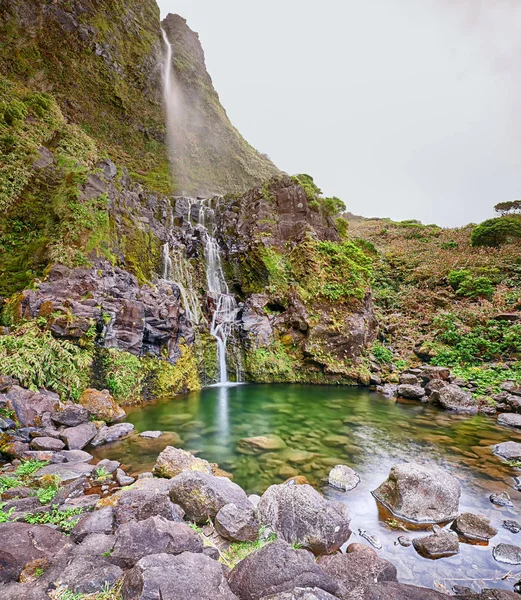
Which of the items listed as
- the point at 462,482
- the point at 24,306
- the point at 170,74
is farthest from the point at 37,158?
the point at 170,74

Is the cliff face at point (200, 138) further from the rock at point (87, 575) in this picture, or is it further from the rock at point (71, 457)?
A: the rock at point (87, 575)

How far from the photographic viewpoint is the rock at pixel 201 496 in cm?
406

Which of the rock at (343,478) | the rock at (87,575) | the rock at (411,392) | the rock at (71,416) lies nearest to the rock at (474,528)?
the rock at (343,478)

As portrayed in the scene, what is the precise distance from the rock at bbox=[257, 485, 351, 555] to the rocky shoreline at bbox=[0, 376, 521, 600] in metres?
0.01

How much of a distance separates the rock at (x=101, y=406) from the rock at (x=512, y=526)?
8.51m

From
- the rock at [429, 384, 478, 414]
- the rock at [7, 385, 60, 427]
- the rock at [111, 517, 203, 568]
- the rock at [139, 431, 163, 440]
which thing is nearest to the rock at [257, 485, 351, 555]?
the rock at [111, 517, 203, 568]

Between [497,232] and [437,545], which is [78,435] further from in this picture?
[497,232]

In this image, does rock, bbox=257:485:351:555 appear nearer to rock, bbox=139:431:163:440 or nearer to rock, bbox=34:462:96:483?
rock, bbox=34:462:96:483

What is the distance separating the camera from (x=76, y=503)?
4219mm

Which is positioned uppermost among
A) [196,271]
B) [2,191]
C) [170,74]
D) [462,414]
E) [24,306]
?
[170,74]

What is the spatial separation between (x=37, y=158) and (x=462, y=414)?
1908cm

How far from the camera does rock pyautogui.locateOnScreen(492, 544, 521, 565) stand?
3877 millimetres

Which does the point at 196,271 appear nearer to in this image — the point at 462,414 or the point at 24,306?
the point at 24,306

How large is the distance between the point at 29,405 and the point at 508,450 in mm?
11017
